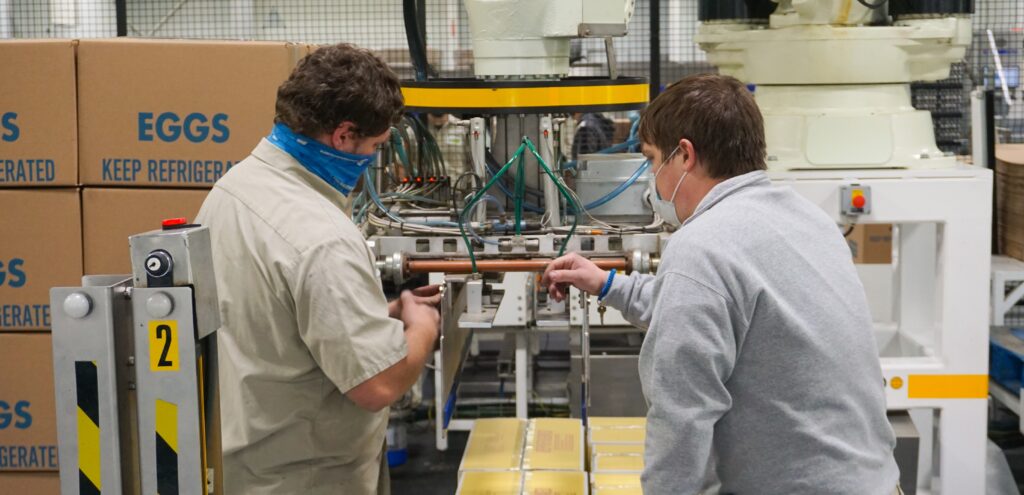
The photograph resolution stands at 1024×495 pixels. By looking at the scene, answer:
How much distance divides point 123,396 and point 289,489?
0.71 metres

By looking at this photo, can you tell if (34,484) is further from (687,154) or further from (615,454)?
(687,154)

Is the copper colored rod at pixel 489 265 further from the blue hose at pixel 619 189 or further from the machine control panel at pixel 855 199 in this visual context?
the machine control panel at pixel 855 199

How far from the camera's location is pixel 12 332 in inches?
111

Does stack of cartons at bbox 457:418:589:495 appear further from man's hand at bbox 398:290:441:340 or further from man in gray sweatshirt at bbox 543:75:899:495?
man in gray sweatshirt at bbox 543:75:899:495

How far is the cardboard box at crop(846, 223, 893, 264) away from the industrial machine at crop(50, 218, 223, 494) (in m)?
4.12

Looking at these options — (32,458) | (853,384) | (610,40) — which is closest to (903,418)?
(610,40)

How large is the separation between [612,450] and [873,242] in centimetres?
249

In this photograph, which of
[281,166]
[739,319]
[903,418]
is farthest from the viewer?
[903,418]

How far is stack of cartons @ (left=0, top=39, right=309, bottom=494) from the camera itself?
107 inches

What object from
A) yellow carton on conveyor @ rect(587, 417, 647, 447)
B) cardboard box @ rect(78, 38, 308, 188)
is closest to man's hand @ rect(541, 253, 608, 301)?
yellow carton on conveyor @ rect(587, 417, 647, 447)

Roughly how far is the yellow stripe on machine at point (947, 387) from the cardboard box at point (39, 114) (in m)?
2.47

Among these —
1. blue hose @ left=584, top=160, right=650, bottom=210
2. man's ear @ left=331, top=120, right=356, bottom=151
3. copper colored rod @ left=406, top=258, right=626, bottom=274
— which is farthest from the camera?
blue hose @ left=584, top=160, right=650, bottom=210

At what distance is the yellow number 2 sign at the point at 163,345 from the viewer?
1.27 metres

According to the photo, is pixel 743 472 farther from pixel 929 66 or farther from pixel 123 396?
pixel 929 66
